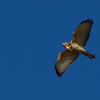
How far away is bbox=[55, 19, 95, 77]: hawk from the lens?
54.6 ft

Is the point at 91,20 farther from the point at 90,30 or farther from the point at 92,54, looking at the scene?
the point at 92,54

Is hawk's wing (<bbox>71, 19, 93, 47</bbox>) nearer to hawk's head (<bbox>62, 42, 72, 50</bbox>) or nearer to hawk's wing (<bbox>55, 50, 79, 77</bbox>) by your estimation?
hawk's head (<bbox>62, 42, 72, 50</bbox>)

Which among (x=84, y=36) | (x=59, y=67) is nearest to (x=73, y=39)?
(x=84, y=36)

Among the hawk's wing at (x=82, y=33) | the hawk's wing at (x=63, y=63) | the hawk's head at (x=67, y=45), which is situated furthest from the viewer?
the hawk's wing at (x=63, y=63)

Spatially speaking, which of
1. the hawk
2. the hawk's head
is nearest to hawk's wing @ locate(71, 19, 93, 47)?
the hawk

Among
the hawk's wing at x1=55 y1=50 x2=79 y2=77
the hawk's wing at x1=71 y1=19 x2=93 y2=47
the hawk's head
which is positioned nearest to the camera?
the hawk's wing at x1=71 y1=19 x2=93 y2=47

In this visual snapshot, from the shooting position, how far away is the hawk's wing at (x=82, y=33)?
653 inches

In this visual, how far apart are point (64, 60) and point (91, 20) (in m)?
3.16

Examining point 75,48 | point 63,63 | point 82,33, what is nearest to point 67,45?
point 75,48

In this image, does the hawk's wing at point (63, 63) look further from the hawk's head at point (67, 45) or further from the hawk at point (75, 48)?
the hawk's head at point (67, 45)

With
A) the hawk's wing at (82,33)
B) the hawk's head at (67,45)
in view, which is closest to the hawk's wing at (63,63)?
the hawk's head at (67,45)

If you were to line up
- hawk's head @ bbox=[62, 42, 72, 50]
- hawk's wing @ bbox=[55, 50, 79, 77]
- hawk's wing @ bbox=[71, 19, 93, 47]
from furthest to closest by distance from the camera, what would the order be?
hawk's wing @ bbox=[55, 50, 79, 77] < hawk's head @ bbox=[62, 42, 72, 50] < hawk's wing @ bbox=[71, 19, 93, 47]

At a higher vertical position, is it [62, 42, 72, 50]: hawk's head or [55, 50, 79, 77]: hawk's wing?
[62, 42, 72, 50]: hawk's head

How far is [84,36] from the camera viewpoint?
55.4ft
